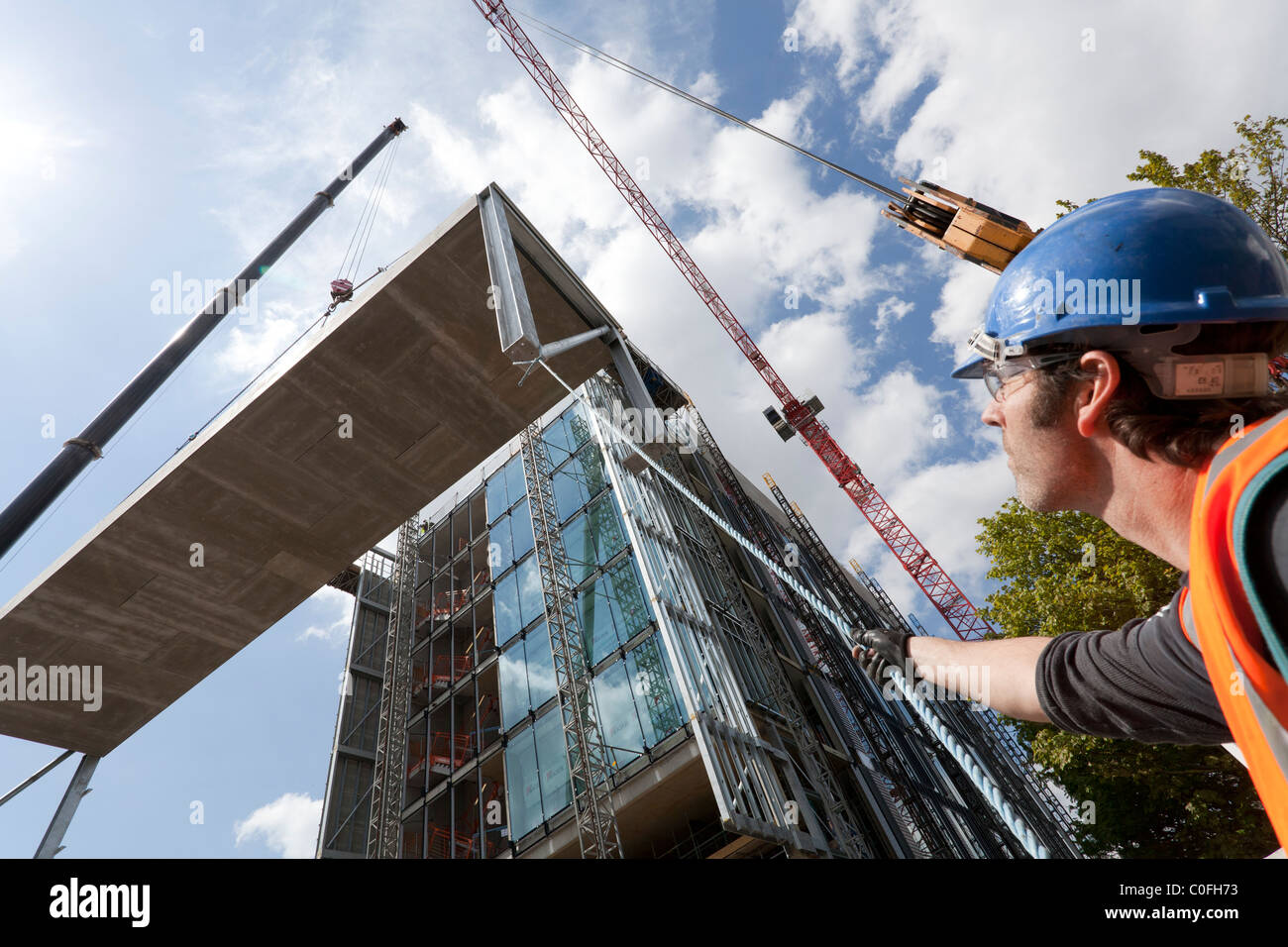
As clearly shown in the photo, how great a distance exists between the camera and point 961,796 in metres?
28.3

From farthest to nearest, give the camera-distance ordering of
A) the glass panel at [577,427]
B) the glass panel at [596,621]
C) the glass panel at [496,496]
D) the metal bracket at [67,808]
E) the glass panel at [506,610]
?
the glass panel at [496,496]
the glass panel at [577,427]
the glass panel at [506,610]
the glass panel at [596,621]
the metal bracket at [67,808]

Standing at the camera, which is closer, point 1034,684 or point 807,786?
point 1034,684

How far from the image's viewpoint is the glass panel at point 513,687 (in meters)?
22.7

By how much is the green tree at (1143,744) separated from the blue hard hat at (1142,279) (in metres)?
13.1

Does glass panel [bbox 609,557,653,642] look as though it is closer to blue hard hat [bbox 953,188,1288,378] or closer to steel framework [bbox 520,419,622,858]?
steel framework [bbox 520,419,622,858]

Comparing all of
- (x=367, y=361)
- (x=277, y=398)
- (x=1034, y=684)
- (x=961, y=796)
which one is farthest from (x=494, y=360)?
(x=961, y=796)

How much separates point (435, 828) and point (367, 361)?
1694 centimetres

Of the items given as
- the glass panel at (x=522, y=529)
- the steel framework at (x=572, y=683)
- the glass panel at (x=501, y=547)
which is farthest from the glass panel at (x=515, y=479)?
the steel framework at (x=572, y=683)

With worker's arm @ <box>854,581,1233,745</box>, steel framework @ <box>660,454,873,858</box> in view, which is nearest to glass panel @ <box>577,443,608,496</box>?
steel framework @ <box>660,454,873,858</box>

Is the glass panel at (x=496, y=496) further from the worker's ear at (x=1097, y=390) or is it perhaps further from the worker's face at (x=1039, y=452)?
the worker's ear at (x=1097, y=390)

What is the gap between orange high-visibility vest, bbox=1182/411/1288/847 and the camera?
0.82 m

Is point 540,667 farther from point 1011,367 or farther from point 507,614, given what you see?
point 1011,367
